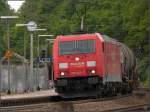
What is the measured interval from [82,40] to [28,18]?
53010 mm

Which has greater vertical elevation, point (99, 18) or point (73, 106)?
point (99, 18)

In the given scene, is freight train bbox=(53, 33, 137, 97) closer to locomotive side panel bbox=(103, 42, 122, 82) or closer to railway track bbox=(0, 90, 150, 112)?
locomotive side panel bbox=(103, 42, 122, 82)

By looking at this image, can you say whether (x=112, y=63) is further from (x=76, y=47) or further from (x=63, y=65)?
(x=63, y=65)

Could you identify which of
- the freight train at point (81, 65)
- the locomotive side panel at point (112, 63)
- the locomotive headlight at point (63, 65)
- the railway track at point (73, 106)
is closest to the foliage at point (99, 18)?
the locomotive side panel at point (112, 63)

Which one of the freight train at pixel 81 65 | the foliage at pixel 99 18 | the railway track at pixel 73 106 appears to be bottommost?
the railway track at pixel 73 106

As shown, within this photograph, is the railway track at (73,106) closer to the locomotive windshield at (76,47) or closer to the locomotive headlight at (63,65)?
the locomotive headlight at (63,65)

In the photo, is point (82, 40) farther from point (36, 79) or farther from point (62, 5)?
point (62, 5)

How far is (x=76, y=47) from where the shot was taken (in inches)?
1128

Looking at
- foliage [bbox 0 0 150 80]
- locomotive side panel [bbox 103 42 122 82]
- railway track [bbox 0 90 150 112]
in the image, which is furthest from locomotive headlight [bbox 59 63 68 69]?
foliage [bbox 0 0 150 80]

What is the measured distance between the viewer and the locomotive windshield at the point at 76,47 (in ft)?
93.7

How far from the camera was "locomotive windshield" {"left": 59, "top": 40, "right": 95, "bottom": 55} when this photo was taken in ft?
93.7

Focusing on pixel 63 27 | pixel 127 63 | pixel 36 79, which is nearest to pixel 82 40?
pixel 127 63

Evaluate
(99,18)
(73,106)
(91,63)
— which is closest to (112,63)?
(91,63)

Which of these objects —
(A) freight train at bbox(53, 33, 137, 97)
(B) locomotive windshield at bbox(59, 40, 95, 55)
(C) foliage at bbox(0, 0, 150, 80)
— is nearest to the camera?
(A) freight train at bbox(53, 33, 137, 97)
